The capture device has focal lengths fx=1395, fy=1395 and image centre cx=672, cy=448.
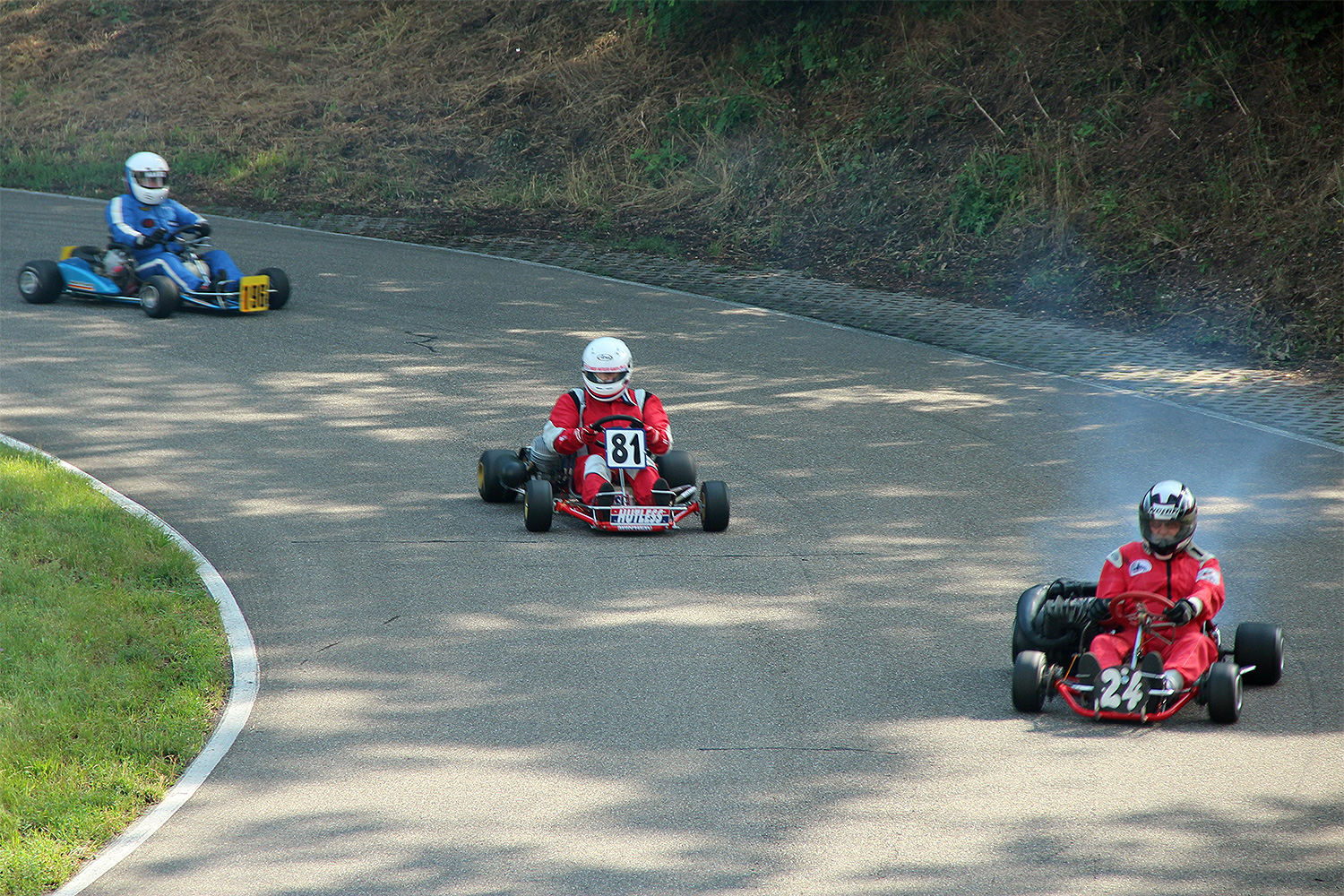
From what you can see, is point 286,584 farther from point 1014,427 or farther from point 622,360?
point 1014,427

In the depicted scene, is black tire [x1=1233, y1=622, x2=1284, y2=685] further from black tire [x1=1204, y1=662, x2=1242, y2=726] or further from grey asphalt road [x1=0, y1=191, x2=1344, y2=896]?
black tire [x1=1204, y1=662, x2=1242, y2=726]

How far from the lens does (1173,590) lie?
7.29 m

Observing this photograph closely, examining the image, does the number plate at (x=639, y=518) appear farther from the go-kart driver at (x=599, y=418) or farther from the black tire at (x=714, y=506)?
the black tire at (x=714, y=506)

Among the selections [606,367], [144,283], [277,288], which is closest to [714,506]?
[606,367]

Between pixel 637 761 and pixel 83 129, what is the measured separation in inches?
938

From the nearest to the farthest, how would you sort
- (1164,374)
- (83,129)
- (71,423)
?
1. (71,423)
2. (1164,374)
3. (83,129)

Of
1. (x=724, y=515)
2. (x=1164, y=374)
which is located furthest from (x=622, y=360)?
(x=1164, y=374)

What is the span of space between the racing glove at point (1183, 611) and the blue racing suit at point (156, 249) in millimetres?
11659

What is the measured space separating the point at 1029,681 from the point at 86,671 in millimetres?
4851

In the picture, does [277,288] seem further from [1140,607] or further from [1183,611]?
[1183,611]

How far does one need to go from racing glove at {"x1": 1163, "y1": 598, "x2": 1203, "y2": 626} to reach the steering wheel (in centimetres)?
2

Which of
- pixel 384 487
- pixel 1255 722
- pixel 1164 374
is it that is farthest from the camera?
pixel 1164 374

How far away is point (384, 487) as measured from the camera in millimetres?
10758

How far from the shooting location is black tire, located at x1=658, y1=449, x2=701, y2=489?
→ 10.1 metres
